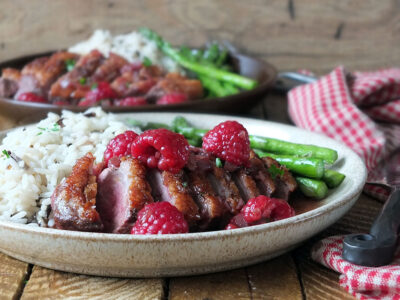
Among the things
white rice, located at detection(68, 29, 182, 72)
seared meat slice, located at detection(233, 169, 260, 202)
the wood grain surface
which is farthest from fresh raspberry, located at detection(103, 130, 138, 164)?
the wood grain surface

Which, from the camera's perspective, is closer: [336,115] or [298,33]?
[336,115]

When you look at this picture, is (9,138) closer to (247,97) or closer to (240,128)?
(240,128)

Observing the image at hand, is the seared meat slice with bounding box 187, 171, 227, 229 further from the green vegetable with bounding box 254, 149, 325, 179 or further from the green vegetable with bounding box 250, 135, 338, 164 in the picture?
the green vegetable with bounding box 250, 135, 338, 164

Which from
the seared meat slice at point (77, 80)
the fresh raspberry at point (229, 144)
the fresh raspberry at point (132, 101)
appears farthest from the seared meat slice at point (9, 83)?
the fresh raspberry at point (229, 144)

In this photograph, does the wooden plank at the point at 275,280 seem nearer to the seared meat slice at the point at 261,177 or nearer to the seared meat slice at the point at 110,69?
the seared meat slice at the point at 261,177

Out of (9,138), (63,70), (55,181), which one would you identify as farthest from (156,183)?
(63,70)
